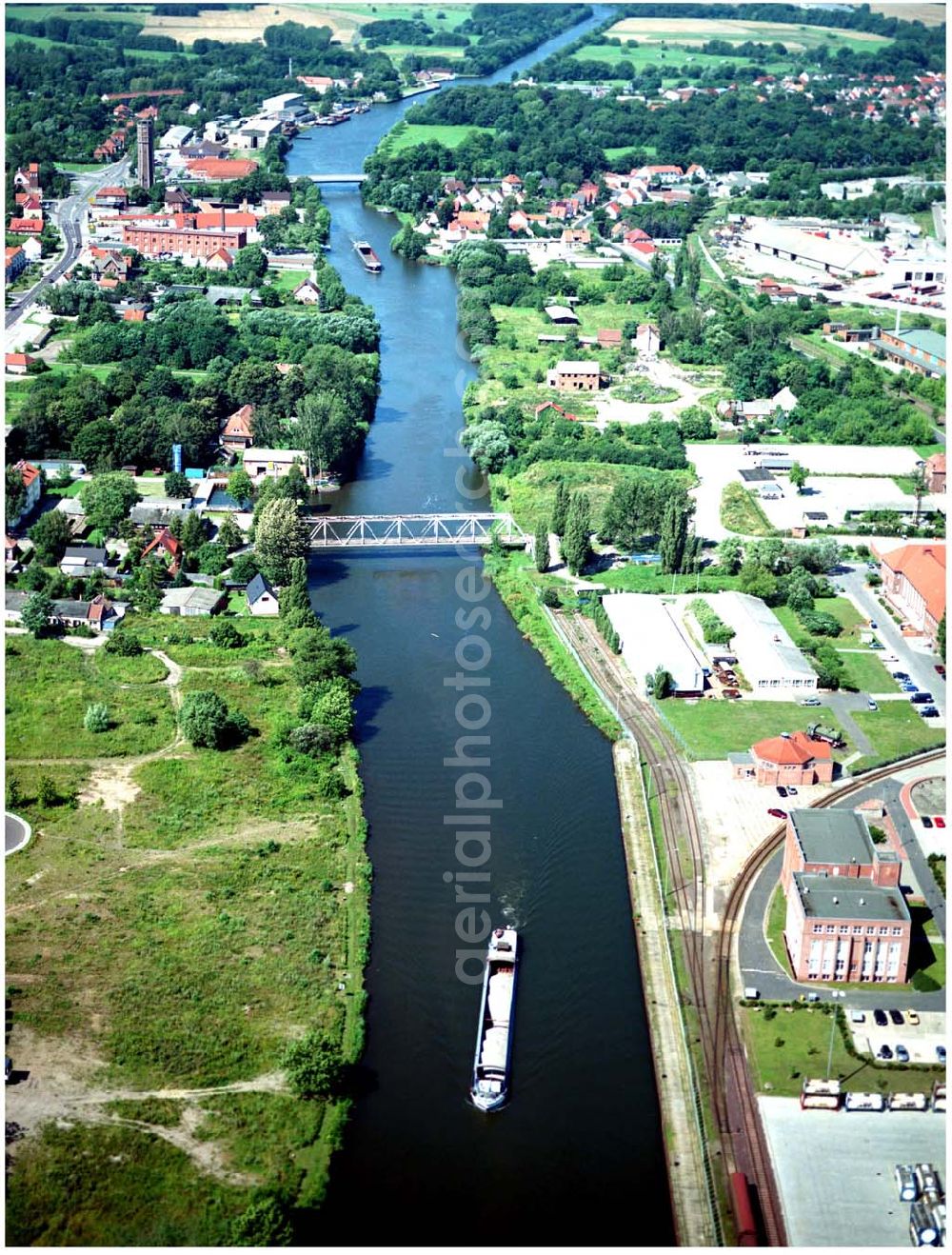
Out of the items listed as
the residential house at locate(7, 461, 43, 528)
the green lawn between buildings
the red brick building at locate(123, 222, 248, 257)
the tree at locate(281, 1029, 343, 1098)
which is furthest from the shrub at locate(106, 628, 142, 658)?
the red brick building at locate(123, 222, 248, 257)

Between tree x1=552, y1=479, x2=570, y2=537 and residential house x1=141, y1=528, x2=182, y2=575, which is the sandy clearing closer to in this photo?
residential house x1=141, y1=528, x2=182, y2=575

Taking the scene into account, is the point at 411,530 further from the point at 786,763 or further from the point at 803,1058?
the point at 803,1058

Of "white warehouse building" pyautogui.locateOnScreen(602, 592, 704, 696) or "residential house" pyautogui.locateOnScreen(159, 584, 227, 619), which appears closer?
"white warehouse building" pyautogui.locateOnScreen(602, 592, 704, 696)

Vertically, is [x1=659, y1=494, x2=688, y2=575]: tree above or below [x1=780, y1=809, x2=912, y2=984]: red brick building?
above

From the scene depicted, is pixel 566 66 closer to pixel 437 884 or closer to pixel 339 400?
pixel 339 400

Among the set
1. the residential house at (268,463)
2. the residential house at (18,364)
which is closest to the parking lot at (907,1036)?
the residential house at (268,463)

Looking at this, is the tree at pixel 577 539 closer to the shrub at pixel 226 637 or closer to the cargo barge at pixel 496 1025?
the shrub at pixel 226 637
